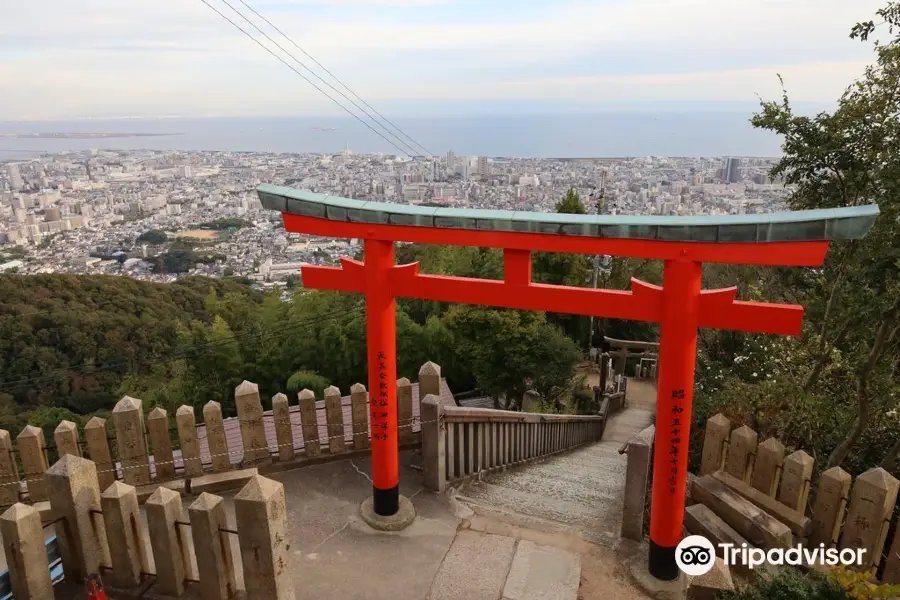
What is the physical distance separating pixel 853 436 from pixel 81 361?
79.4 ft

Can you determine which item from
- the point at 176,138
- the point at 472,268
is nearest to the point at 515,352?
the point at 472,268

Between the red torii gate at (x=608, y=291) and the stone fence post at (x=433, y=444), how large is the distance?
46cm

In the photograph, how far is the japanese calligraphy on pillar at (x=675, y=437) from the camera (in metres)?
4.23

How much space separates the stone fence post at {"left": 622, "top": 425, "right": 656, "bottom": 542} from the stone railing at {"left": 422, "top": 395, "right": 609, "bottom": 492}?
5.82 feet

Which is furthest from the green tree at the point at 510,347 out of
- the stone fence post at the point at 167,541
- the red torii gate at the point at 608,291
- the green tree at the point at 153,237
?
the green tree at the point at 153,237

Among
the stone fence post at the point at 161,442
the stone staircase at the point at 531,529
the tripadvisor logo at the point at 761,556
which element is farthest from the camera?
the stone fence post at the point at 161,442

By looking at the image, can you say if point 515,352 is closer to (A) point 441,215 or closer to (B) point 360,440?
(B) point 360,440

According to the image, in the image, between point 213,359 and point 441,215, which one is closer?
point 441,215

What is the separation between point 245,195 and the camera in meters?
38.6

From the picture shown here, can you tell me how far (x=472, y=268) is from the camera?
1886 cm

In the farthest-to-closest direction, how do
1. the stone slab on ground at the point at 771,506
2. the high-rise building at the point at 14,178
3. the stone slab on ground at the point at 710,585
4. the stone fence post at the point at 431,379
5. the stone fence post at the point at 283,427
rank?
1. the high-rise building at the point at 14,178
2. the stone fence post at the point at 431,379
3. the stone fence post at the point at 283,427
4. the stone slab on ground at the point at 771,506
5. the stone slab on ground at the point at 710,585

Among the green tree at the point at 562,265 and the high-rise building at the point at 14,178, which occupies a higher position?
the high-rise building at the point at 14,178

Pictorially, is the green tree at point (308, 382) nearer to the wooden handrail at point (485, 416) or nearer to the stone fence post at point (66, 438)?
the wooden handrail at point (485, 416)

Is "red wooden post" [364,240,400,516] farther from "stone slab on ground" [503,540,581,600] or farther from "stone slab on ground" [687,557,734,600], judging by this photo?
"stone slab on ground" [687,557,734,600]
